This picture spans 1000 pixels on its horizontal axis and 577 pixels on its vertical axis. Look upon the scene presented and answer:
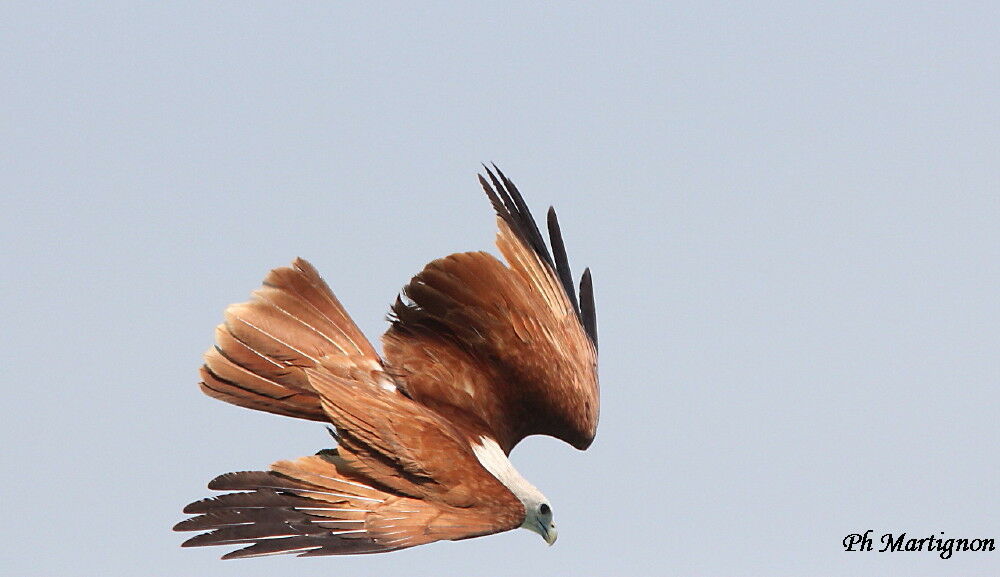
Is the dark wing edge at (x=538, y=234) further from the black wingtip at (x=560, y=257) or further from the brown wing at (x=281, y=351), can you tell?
the brown wing at (x=281, y=351)

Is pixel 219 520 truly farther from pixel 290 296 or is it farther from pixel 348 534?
pixel 290 296

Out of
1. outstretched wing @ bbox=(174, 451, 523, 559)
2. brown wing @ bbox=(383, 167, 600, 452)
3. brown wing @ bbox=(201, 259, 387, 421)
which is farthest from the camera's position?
brown wing @ bbox=(383, 167, 600, 452)

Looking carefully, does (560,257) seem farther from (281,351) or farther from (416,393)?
(281,351)

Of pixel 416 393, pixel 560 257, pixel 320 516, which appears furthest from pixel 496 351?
pixel 320 516

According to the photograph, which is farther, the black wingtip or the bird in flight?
the black wingtip

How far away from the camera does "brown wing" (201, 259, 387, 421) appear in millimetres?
8633

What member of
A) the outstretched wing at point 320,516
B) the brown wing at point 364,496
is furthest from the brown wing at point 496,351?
the outstretched wing at point 320,516

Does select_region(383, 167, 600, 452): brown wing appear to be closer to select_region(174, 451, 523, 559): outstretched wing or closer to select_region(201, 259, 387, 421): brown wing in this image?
select_region(201, 259, 387, 421): brown wing

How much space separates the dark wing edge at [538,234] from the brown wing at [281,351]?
136cm

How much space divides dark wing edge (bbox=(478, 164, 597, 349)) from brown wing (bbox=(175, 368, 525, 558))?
1.77 meters

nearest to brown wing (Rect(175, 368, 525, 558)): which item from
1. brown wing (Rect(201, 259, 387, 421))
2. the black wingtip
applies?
brown wing (Rect(201, 259, 387, 421))

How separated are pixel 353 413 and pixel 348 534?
66cm

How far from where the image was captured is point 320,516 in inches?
313

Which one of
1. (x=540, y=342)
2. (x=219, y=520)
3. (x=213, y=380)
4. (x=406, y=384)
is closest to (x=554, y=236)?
(x=540, y=342)
